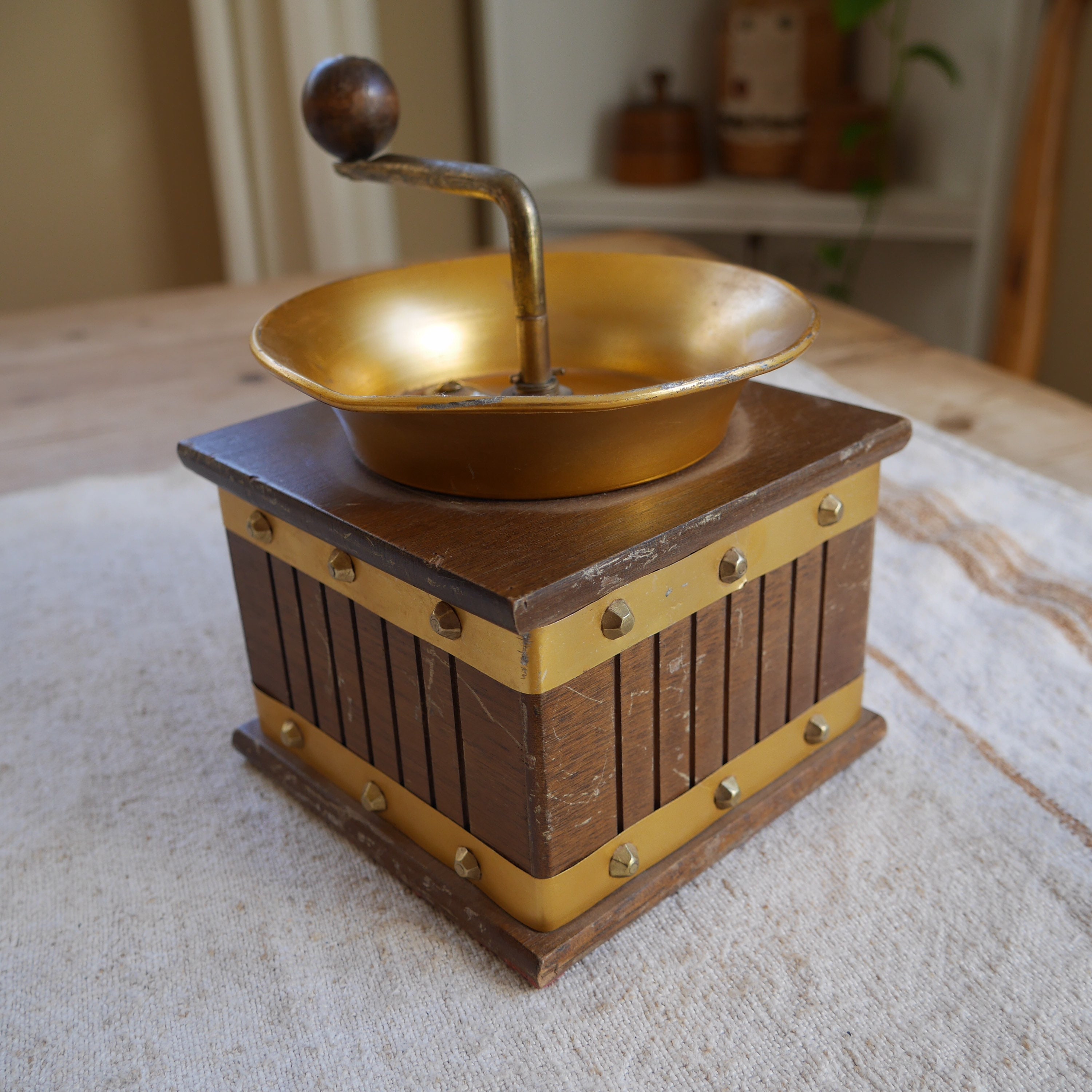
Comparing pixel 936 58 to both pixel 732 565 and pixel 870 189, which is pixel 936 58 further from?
pixel 732 565

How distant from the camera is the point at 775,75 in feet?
6.31

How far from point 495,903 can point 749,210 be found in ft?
5.21

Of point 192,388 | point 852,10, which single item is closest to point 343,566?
point 192,388

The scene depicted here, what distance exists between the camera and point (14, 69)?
2023 millimetres

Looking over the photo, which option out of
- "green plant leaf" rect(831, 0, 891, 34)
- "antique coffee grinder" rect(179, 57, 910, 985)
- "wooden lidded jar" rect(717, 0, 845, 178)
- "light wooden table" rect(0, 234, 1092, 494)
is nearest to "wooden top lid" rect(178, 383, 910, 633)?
"antique coffee grinder" rect(179, 57, 910, 985)

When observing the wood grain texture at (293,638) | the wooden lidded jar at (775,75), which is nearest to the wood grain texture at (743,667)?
the wood grain texture at (293,638)

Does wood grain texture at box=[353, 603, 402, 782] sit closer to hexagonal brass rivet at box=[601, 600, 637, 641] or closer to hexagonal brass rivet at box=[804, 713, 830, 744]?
hexagonal brass rivet at box=[601, 600, 637, 641]

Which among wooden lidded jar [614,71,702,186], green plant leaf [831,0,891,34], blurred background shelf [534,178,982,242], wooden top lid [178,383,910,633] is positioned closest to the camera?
wooden top lid [178,383,910,633]

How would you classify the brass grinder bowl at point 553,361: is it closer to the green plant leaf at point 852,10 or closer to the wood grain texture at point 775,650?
the wood grain texture at point 775,650

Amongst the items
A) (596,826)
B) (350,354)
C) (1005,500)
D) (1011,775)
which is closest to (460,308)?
(350,354)

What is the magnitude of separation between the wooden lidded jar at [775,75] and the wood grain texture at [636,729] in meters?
1.66

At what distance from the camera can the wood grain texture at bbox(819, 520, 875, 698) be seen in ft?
2.16

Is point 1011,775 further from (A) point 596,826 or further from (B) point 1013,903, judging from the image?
(A) point 596,826

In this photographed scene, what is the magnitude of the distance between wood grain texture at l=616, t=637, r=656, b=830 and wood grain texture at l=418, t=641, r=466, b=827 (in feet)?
0.27
